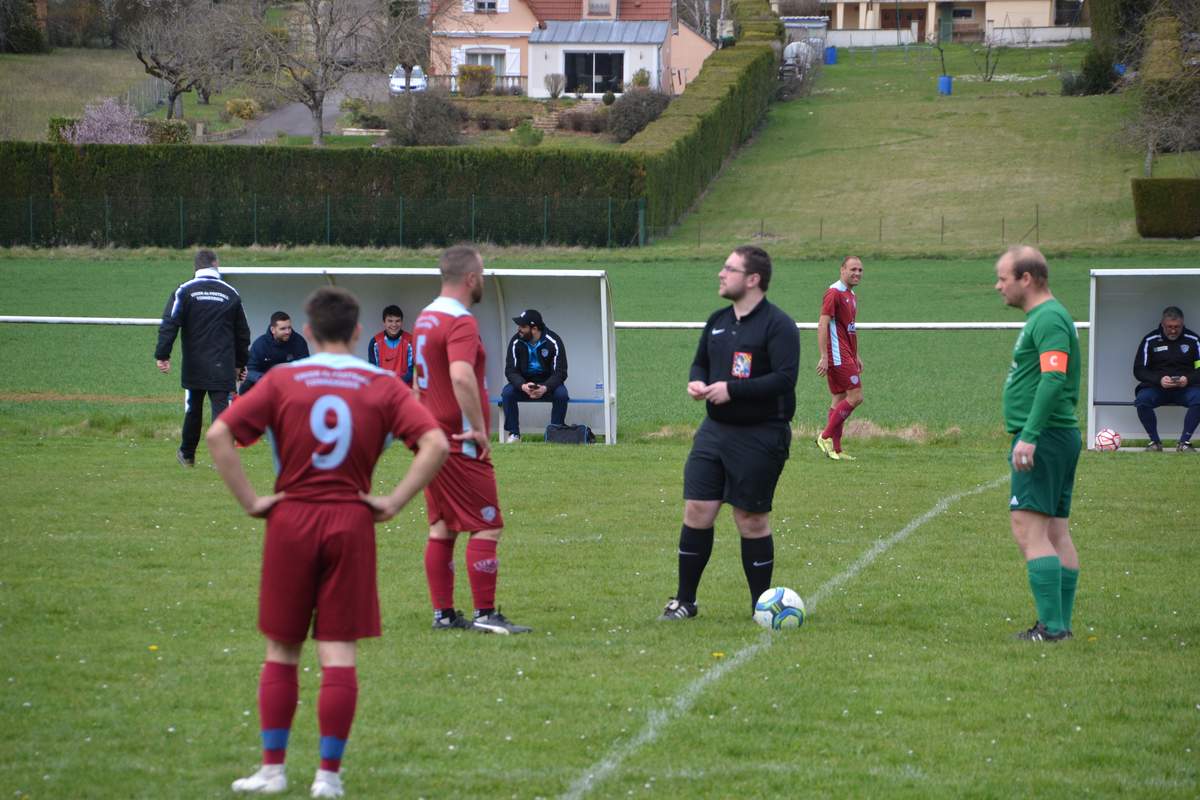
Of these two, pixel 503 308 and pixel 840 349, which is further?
pixel 503 308

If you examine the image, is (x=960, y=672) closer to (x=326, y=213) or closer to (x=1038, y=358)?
(x=1038, y=358)

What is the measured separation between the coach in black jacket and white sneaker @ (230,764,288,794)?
9.48 metres

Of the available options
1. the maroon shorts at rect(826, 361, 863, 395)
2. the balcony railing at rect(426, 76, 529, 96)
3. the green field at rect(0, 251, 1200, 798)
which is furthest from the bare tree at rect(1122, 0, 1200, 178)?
the green field at rect(0, 251, 1200, 798)

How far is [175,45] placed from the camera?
247 ft

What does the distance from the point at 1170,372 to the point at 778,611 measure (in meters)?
10.2

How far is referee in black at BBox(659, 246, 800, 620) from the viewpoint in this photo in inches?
321

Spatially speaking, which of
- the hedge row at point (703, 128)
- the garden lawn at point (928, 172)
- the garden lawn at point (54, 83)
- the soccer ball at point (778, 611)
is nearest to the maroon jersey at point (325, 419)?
the soccer ball at point (778, 611)

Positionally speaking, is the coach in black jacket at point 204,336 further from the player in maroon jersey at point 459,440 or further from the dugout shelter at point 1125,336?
the dugout shelter at point 1125,336

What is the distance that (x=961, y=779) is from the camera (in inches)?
226

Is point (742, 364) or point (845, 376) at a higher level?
point (742, 364)

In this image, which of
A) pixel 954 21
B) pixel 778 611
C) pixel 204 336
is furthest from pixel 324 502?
pixel 954 21

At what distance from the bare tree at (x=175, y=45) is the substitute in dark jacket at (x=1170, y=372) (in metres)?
61.9

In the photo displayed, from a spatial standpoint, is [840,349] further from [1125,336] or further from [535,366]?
[1125,336]

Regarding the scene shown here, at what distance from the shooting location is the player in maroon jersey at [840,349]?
15.5 meters
